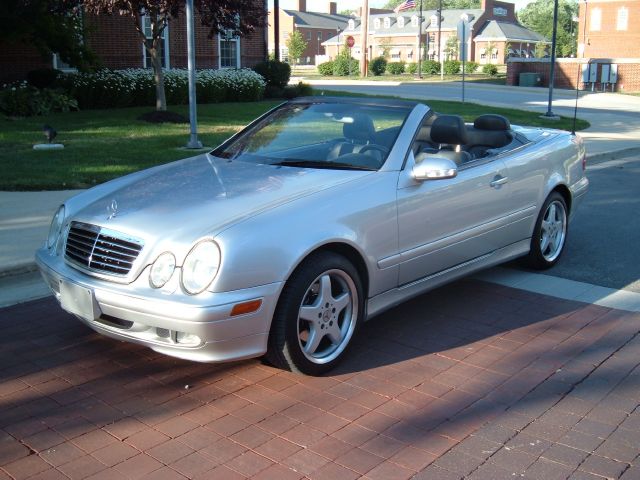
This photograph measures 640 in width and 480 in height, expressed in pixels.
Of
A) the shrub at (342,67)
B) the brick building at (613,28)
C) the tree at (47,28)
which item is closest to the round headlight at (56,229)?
the tree at (47,28)

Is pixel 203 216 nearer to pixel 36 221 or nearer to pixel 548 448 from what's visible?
pixel 548 448

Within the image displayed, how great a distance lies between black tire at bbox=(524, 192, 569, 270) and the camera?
252 inches

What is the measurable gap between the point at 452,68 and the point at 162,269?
55.7 m

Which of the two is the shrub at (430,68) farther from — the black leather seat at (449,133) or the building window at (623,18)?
the black leather seat at (449,133)

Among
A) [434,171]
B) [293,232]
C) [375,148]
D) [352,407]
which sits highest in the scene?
[375,148]

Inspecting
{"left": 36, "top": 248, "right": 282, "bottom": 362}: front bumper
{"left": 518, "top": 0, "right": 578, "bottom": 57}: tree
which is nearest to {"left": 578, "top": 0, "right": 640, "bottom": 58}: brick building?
{"left": 518, "top": 0, "right": 578, "bottom": 57}: tree

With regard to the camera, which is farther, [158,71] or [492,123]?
[158,71]

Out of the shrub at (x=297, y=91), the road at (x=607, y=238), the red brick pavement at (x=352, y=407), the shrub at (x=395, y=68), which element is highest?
the shrub at (x=395, y=68)

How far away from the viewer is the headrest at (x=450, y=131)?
536 cm

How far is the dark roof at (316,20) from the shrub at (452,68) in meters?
43.6

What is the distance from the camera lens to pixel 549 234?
21.6 feet

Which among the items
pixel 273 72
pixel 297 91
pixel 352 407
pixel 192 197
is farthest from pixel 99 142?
pixel 273 72

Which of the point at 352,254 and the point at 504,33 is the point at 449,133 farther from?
the point at 504,33

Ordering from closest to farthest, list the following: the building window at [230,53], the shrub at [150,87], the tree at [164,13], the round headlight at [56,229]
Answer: the round headlight at [56,229] < the tree at [164,13] < the shrub at [150,87] < the building window at [230,53]
